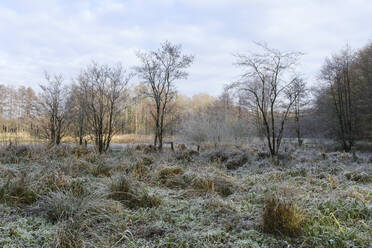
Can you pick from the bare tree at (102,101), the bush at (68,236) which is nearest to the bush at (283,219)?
the bush at (68,236)

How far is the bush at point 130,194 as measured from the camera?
10.8ft

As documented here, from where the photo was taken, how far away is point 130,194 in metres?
3.40

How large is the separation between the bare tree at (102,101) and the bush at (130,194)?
19.4 feet

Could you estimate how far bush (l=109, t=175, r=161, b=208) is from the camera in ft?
10.8

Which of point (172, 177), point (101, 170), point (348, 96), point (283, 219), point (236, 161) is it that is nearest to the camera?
point (283, 219)

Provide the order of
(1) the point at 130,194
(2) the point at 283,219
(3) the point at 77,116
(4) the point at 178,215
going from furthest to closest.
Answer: (3) the point at 77,116
(1) the point at 130,194
(4) the point at 178,215
(2) the point at 283,219

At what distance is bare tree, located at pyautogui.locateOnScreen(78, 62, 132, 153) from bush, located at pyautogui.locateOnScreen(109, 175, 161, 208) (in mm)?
5907

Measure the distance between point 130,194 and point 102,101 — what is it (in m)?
6.83

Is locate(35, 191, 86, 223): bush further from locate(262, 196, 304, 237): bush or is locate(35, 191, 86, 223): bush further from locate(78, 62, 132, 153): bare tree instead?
locate(78, 62, 132, 153): bare tree

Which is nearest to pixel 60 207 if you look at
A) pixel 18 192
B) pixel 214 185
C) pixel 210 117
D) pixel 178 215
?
pixel 18 192

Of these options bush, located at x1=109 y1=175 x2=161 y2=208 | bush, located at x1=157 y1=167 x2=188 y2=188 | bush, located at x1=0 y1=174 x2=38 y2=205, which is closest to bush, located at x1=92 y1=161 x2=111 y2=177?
bush, located at x1=157 y1=167 x2=188 y2=188

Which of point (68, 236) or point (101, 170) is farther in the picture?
point (101, 170)

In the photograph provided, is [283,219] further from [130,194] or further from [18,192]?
[18,192]

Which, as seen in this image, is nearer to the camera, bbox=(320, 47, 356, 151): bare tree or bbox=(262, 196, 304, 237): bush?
bbox=(262, 196, 304, 237): bush
